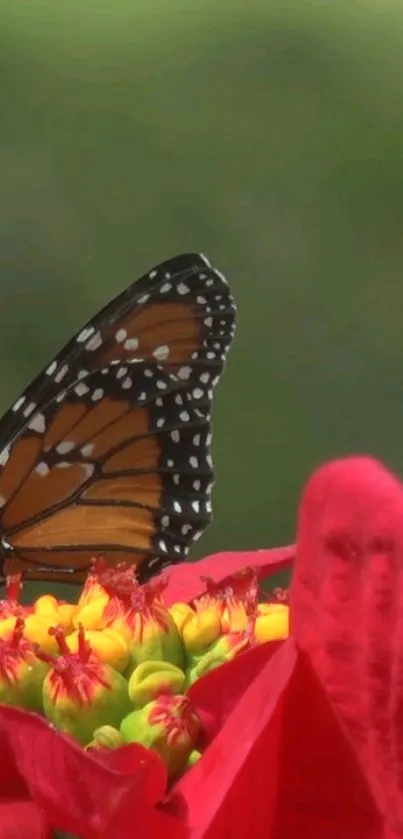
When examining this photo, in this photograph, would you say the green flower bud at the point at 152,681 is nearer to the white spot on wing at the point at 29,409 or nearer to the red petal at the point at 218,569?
the red petal at the point at 218,569

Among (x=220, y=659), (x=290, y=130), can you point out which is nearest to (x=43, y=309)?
(x=290, y=130)

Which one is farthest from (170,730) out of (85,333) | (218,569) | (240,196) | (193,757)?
(240,196)

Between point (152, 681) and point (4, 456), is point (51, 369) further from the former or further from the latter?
point (152, 681)

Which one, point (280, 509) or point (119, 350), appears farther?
point (280, 509)

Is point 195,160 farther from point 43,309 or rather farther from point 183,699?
point 183,699

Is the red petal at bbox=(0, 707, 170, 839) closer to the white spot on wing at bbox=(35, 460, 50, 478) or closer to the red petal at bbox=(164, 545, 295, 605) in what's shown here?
the red petal at bbox=(164, 545, 295, 605)

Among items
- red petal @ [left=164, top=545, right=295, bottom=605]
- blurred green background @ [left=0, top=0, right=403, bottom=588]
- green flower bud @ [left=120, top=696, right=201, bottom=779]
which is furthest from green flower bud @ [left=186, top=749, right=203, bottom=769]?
blurred green background @ [left=0, top=0, right=403, bottom=588]
